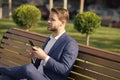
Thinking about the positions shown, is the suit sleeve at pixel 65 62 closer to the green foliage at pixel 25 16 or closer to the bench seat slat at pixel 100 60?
the bench seat slat at pixel 100 60

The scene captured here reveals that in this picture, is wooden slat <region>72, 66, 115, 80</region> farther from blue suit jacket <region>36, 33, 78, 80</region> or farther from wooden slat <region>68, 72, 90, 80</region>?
blue suit jacket <region>36, 33, 78, 80</region>

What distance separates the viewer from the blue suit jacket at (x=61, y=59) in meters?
4.37

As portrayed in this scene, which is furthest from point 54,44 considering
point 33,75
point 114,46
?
point 114,46

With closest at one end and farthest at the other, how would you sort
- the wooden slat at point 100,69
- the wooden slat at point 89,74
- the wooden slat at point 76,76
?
the wooden slat at point 100,69, the wooden slat at point 89,74, the wooden slat at point 76,76

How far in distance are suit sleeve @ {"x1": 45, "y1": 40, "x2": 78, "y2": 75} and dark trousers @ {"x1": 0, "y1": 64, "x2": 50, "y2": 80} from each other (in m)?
0.15

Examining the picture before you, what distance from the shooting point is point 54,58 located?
4555 mm

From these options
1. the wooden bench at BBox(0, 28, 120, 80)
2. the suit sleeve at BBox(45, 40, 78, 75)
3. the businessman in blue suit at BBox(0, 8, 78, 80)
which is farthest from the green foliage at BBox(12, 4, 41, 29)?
the suit sleeve at BBox(45, 40, 78, 75)

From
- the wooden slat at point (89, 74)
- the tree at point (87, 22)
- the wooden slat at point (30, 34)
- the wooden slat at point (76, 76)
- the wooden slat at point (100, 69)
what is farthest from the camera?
the tree at point (87, 22)

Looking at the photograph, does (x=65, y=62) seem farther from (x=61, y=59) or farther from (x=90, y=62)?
(x=90, y=62)

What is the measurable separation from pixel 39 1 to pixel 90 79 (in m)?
35.4

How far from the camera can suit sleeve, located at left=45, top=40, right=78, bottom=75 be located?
437cm

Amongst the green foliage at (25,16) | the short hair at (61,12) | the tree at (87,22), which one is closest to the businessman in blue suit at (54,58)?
the short hair at (61,12)

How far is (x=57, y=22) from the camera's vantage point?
14.9 ft

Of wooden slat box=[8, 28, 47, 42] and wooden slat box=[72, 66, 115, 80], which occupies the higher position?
wooden slat box=[8, 28, 47, 42]
